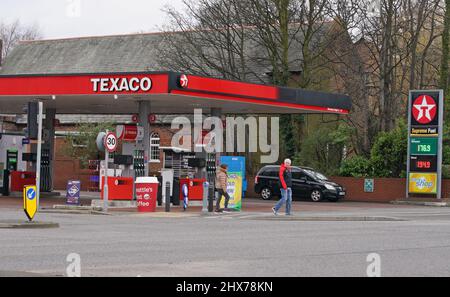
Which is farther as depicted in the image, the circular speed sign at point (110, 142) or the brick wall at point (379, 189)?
the brick wall at point (379, 189)

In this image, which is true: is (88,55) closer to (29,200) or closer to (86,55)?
(86,55)

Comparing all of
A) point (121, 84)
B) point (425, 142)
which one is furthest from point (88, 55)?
point (121, 84)

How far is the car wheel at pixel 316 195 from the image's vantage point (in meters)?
43.8

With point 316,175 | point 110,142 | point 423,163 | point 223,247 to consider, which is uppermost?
point 110,142

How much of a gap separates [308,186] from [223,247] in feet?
91.4

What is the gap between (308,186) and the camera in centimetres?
4412

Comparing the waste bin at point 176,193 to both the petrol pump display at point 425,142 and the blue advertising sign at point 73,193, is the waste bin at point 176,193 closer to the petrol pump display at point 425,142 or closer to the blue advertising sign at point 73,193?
the blue advertising sign at point 73,193

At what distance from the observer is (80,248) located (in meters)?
16.0

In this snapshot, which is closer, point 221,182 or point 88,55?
point 221,182

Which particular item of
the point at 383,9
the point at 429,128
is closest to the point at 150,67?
the point at 383,9

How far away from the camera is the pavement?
12.8m

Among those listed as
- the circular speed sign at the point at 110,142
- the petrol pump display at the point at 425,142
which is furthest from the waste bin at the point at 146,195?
the petrol pump display at the point at 425,142
